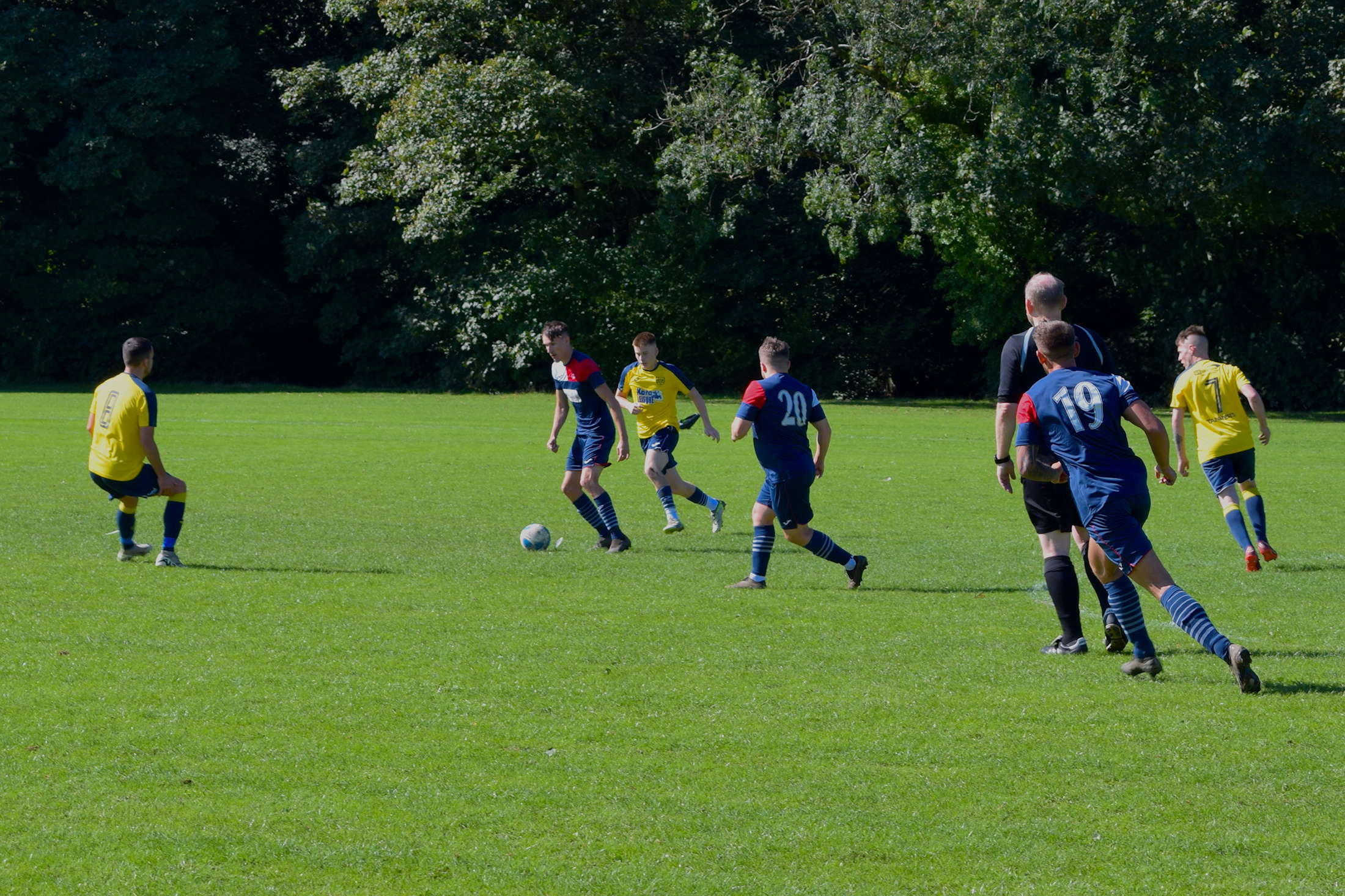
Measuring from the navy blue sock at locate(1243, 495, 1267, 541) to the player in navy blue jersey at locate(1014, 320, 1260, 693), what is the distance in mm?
4395

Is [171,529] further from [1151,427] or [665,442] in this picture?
[1151,427]

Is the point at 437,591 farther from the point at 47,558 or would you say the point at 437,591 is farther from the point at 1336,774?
the point at 1336,774

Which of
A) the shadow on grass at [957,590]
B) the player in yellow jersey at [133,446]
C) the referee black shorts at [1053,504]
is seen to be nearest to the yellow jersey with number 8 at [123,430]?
the player in yellow jersey at [133,446]

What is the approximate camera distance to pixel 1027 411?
6715 millimetres

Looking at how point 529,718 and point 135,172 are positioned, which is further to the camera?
point 135,172

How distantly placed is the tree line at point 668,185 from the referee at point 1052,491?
24073 mm

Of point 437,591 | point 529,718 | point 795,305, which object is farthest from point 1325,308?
point 529,718

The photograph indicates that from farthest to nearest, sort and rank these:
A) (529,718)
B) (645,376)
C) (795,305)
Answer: (795,305)
(645,376)
(529,718)

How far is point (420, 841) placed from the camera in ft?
14.8

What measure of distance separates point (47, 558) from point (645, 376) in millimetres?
5227

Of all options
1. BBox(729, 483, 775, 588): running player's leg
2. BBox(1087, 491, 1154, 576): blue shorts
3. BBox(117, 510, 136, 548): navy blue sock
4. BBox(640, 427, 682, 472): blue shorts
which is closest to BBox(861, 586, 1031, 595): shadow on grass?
BBox(729, 483, 775, 588): running player's leg

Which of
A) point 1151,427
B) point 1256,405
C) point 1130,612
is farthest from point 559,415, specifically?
point 1151,427

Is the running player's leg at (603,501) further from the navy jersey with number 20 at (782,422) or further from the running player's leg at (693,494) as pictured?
the navy jersey with number 20 at (782,422)

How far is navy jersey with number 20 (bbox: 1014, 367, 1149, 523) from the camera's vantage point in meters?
6.33
